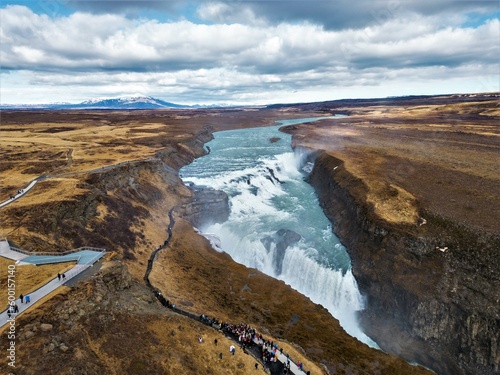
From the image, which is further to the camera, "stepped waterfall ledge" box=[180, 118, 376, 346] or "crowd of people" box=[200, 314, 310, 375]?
"stepped waterfall ledge" box=[180, 118, 376, 346]

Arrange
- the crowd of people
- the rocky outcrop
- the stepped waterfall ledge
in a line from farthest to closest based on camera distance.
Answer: the rocky outcrop, the stepped waterfall ledge, the crowd of people

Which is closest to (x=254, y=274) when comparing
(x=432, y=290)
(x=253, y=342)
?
(x=253, y=342)

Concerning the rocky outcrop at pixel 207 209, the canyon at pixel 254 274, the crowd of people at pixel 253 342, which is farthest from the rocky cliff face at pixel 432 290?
the rocky outcrop at pixel 207 209

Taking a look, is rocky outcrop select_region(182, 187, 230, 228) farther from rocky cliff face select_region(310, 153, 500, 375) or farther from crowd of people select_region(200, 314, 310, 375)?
crowd of people select_region(200, 314, 310, 375)

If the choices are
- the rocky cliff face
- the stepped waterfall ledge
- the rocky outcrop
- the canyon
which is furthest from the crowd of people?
the rocky outcrop

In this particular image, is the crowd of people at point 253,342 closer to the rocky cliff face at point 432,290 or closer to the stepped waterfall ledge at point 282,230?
the stepped waterfall ledge at point 282,230

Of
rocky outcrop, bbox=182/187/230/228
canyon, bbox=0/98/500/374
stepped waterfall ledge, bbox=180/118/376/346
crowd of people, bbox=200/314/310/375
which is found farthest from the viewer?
rocky outcrop, bbox=182/187/230/228
